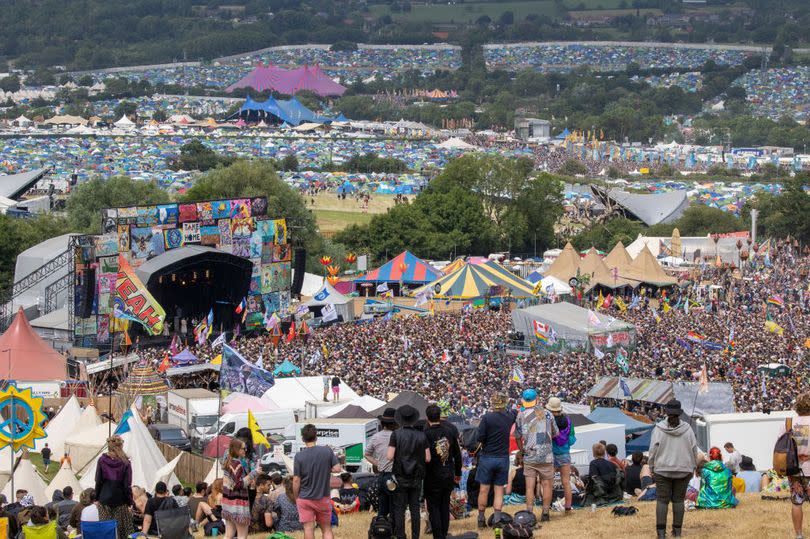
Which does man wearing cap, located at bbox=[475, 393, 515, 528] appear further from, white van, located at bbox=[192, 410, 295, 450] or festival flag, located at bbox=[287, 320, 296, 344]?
festival flag, located at bbox=[287, 320, 296, 344]

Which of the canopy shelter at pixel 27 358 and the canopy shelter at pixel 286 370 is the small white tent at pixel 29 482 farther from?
the canopy shelter at pixel 286 370

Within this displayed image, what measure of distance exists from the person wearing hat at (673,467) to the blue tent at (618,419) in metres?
8.84

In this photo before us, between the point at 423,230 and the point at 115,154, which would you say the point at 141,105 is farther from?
the point at 423,230

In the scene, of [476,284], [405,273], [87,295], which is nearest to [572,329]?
[476,284]

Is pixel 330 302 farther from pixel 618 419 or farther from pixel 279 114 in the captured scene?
pixel 279 114

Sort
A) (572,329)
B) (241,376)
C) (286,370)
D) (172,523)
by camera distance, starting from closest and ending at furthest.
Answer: (172,523), (241,376), (286,370), (572,329)

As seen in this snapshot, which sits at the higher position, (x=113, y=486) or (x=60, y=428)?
(x=113, y=486)

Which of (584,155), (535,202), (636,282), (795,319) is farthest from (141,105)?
(795,319)

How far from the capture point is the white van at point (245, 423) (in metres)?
21.0

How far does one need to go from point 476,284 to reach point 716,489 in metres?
28.3

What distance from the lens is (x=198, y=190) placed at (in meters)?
51.5

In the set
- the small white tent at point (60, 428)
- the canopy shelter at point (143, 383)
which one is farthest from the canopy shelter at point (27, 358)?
the small white tent at point (60, 428)

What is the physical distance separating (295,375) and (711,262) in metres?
25.5

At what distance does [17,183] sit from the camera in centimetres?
6894
